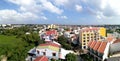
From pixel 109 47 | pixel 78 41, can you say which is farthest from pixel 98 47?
pixel 78 41

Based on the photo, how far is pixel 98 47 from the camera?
40312 millimetres

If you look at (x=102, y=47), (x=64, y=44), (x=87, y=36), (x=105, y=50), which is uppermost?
(x=102, y=47)

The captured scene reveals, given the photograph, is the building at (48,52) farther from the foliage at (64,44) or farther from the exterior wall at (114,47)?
the foliage at (64,44)

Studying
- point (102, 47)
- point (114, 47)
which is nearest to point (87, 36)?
point (102, 47)

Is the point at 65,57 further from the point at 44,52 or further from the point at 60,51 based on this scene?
the point at 44,52

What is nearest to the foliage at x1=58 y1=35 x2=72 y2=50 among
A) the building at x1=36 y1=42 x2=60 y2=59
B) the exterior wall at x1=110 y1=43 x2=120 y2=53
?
the building at x1=36 y1=42 x2=60 y2=59

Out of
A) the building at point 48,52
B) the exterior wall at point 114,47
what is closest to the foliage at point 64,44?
the building at point 48,52

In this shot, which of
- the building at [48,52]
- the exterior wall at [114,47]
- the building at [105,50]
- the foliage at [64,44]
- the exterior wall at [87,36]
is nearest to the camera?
the exterior wall at [114,47]

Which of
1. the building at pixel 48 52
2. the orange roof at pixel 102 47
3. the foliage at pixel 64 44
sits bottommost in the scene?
the foliage at pixel 64 44

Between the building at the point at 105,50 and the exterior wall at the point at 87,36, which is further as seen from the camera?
the exterior wall at the point at 87,36

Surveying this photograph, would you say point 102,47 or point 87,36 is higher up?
point 102,47

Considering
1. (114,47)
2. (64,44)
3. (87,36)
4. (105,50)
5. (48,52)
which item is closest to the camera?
(105,50)

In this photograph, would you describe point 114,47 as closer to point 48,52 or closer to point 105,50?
point 105,50

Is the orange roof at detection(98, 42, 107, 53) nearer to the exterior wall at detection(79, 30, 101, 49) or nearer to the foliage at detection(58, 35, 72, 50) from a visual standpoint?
the foliage at detection(58, 35, 72, 50)
